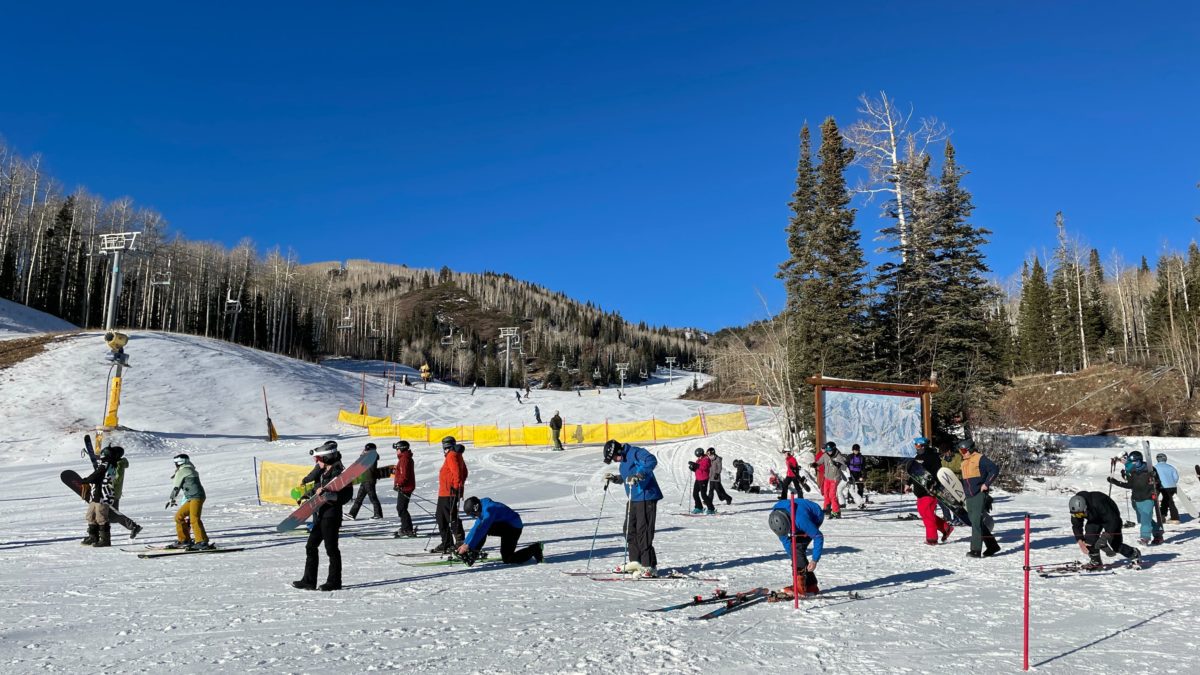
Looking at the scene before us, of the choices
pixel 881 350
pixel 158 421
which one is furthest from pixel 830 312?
pixel 158 421

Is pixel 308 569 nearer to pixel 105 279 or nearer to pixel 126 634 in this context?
pixel 126 634

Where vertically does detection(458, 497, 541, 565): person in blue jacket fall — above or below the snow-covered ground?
above

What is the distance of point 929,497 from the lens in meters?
12.0

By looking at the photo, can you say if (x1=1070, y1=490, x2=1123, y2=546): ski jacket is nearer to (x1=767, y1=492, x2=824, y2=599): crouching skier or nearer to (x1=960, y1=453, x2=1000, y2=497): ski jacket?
(x1=960, y1=453, x2=1000, y2=497): ski jacket

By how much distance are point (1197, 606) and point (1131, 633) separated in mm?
1858

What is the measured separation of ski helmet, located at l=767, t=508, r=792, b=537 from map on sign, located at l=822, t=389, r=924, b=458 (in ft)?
42.1

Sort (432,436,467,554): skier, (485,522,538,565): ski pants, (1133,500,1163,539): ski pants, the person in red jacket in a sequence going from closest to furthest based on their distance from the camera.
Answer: (485,522,538,565): ski pants → (432,436,467,554): skier → (1133,500,1163,539): ski pants → the person in red jacket

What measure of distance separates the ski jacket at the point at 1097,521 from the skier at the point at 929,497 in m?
2.37

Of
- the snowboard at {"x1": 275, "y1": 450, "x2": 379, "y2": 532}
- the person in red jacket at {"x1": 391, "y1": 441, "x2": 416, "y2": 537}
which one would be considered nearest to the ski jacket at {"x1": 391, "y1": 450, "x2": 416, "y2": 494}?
the person in red jacket at {"x1": 391, "y1": 441, "x2": 416, "y2": 537}

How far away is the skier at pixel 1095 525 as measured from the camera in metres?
9.64

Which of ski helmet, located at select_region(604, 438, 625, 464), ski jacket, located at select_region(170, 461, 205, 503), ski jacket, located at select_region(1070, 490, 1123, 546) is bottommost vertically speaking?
ski jacket, located at select_region(1070, 490, 1123, 546)

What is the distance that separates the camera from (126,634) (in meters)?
6.14

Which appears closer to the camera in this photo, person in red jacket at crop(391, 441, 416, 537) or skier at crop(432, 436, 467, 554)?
skier at crop(432, 436, 467, 554)

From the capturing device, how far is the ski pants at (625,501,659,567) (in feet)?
30.0
